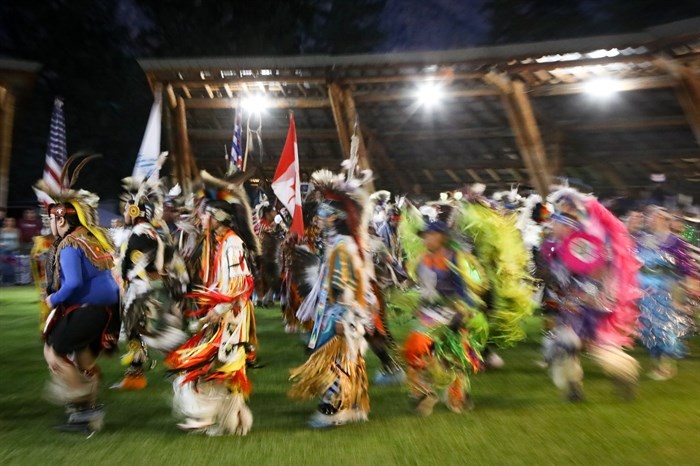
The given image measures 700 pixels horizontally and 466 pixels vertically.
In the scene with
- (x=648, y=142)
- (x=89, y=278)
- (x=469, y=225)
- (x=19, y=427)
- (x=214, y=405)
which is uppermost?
(x=648, y=142)

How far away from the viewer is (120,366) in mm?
6609

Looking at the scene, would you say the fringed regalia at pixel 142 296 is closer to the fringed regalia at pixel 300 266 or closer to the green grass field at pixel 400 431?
the green grass field at pixel 400 431

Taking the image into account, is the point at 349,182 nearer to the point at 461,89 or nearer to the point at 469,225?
the point at 469,225

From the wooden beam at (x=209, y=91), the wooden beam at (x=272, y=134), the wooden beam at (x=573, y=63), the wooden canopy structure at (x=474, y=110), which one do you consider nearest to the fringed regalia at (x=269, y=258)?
the wooden canopy structure at (x=474, y=110)

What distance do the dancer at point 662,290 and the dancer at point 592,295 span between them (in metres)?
1.27

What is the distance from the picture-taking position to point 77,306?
430 cm

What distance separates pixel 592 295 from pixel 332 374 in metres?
2.31

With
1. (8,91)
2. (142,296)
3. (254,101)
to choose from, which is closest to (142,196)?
(142,296)

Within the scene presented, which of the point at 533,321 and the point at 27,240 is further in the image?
the point at 27,240

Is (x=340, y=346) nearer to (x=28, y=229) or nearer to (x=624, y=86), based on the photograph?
(x=624, y=86)

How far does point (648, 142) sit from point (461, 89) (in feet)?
19.2

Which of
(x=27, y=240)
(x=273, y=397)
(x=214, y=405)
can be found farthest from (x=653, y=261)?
(x=27, y=240)

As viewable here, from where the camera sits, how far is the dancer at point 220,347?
4254 mm

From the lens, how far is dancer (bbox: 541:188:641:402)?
194 inches
